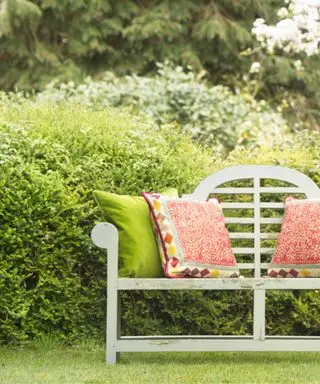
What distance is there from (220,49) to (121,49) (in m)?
1.31

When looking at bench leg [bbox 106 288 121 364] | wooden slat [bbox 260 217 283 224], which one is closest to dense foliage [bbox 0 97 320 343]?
wooden slat [bbox 260 217 283 224]

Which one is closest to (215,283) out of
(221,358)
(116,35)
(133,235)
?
(133,235)

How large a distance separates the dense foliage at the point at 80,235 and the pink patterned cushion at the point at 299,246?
597mm

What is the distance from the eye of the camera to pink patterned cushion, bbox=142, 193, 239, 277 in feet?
16.9

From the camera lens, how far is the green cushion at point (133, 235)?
5.17 meters

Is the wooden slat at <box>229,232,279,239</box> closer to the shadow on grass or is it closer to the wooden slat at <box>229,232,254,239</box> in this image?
the wooden slat at <box>229,232,254,239</box>

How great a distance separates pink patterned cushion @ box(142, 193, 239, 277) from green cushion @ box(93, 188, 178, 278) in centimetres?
7

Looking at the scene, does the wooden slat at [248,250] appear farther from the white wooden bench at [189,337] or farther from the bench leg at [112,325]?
the bench leg at [112,325]

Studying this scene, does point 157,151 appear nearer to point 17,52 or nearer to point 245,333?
point 245,333

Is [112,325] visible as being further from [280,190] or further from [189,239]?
[280,190]

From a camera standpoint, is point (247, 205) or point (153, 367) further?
point (247, 205)

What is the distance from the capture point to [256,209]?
220 inches

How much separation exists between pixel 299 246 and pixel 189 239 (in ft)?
1.77

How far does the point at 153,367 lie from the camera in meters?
5.08
